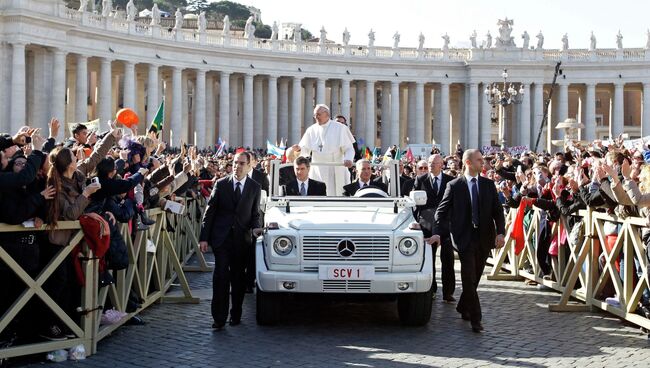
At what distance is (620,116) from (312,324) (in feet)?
243

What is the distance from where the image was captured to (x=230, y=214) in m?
13.4

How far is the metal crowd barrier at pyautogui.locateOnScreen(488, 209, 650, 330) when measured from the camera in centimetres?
1295

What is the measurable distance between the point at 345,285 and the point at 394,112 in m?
69.3

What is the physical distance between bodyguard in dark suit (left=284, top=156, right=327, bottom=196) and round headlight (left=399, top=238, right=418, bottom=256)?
2646mm

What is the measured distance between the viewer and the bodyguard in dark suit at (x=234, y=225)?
Answer: 1324 cm

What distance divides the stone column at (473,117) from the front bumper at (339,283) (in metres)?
70.3

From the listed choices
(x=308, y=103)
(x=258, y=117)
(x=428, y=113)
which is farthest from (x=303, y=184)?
(x=428, y=113)

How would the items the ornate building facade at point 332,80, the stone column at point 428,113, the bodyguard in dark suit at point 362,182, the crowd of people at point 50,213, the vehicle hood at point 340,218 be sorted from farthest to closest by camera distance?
1. the stone column at point 428,113
2. the ornate building facade at point 332,80
3. the bodyguard in dark suit at point 362,182
4. the vehicle hood at point 340,218
5. the crowd of people at point 50,213

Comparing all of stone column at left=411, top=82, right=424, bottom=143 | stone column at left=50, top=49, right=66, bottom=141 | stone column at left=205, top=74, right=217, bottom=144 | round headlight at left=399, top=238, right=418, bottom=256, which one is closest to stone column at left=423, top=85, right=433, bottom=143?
stone column at left=411, top=82, right=424, bottom=143

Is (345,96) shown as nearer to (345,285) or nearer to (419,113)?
(419,113)

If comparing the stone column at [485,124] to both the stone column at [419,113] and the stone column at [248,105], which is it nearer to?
the stone column at [419,113]

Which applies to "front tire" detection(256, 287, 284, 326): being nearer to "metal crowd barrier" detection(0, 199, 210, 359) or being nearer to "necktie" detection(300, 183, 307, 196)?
"metal crowd barrier" detection(0, 199, 210, 359)

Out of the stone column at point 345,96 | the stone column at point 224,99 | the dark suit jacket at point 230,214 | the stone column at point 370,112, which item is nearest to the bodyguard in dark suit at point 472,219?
the dark suit jacket at point 230,214

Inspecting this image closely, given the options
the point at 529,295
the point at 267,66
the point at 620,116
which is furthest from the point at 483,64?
the point at 529,295
